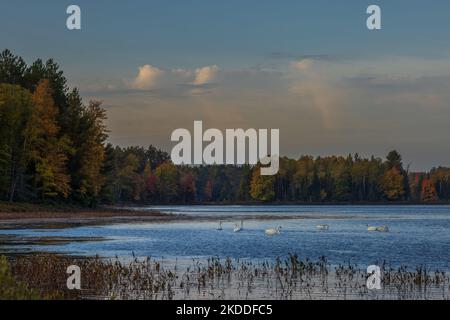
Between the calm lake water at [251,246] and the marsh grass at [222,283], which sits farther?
the calm lake water at [251,246]

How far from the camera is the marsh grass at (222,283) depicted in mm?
27906

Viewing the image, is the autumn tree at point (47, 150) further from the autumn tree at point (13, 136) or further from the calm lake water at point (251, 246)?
the calm lake water at point (251, 246)

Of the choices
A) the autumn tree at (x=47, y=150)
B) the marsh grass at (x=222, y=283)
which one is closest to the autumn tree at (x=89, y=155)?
the autumn tree at (x=47, y=150)

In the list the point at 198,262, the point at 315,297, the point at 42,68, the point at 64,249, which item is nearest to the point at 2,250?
the point at 64,249

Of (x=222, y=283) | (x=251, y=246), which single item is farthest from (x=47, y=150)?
(x=222, y=283)

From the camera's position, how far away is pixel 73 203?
331 ft

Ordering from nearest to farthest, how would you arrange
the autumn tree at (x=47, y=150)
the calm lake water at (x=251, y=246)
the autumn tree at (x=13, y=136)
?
the calm lake water at (x=251, y=246), the autumn tree at (x=13, y=136), the autumn tree at (x=47, y=150)

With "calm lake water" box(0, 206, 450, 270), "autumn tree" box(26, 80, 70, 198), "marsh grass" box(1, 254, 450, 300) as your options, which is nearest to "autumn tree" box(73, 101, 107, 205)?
"autumn tree" box(26, 80, 70, 198)

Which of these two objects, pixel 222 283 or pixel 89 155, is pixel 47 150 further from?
pixel 222 283

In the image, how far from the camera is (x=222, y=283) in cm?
3120

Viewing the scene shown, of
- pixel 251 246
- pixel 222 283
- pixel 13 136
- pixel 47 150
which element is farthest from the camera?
pixel 47 150

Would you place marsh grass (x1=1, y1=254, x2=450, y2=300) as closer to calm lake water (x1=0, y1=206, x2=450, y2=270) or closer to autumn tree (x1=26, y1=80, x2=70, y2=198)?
calm lake water (x1=0, y1=206, x2=450, y2=270)
